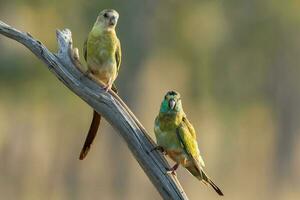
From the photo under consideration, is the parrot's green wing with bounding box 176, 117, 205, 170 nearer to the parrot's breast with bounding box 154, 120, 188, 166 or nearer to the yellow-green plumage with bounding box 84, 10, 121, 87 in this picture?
the parrot's breast with bounding box 154, 120, 188, 166

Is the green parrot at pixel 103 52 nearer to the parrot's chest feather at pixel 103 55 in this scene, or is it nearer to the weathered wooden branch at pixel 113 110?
the parrot's chest feather at pixel 103 55

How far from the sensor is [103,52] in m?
5.35

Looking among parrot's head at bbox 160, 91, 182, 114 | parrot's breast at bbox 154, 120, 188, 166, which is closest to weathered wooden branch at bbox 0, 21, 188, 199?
parrot's breast at bbox 154, 120, 188, 166

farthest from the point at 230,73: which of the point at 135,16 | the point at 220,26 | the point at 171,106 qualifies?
the point at 171,106

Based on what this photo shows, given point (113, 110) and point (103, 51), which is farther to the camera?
point (103, 51)

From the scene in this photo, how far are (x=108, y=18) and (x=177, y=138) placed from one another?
2.14 ft

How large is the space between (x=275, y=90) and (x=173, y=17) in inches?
93.7

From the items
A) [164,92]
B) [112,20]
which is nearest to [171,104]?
[112,20]

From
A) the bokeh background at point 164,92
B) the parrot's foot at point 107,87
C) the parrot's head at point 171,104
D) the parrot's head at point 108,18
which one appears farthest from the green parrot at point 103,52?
the bokeh background at point 164,92

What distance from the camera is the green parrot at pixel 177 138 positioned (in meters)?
5.20

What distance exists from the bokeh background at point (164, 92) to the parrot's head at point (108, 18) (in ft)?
23.9

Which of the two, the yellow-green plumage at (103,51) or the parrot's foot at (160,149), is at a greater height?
the yellow-green plumage at (103,51)

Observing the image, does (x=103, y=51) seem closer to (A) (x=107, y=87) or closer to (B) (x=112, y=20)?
(B) (x=112, y=20)

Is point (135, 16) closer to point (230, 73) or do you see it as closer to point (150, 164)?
point (230, 73)
